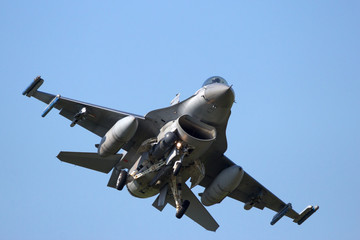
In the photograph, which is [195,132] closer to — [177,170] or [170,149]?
[170,149]

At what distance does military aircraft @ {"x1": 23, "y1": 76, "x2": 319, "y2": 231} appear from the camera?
25.3m

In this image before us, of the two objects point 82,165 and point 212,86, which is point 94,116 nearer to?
point 82,165

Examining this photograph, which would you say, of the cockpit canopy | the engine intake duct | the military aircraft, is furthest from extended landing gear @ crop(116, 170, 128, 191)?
the cockpit canopy

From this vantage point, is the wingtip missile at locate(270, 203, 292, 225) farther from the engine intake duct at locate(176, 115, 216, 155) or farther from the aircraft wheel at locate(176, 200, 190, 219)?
the engine intake duct at locate(176, 115, 216, 155)

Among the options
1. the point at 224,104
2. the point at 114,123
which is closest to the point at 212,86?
the point at 224,104

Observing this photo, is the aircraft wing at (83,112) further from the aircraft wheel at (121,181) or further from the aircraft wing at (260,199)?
the aircraft wing at (260,199)

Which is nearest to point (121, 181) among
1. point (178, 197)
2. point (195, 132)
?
point (178, 197)

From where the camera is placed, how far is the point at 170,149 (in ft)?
83.3

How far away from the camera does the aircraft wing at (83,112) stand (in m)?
27.0

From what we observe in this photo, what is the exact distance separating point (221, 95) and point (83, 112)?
6.51 meters

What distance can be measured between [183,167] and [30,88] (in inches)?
308

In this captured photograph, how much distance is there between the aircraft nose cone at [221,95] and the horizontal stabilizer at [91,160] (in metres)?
5.71

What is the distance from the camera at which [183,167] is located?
87.6 feet

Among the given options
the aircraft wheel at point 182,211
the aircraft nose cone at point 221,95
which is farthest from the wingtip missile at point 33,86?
the aircraft wheel at point 182,211
